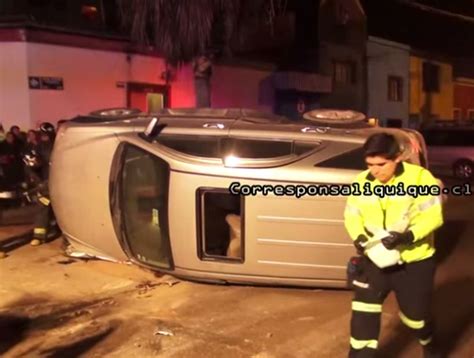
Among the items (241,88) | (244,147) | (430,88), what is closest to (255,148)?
(244,147)

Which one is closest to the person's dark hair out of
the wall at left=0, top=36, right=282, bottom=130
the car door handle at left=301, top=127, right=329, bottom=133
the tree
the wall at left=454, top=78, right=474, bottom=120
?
the car door handle at left=301, top=127, right=329, bottom=133

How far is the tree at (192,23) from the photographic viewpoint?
10391mm

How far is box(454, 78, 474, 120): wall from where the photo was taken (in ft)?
106

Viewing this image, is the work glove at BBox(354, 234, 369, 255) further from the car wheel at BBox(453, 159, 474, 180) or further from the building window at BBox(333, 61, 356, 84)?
the building window at BBox(333, 61, 356, 84)

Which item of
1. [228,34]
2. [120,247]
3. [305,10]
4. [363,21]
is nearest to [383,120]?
[363,21]

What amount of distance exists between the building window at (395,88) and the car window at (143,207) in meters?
22.9

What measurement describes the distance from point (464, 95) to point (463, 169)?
19.2 meters

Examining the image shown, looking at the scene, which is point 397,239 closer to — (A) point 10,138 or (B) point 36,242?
(B) point 36,242

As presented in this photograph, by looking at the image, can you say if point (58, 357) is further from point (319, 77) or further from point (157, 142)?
point (319, 77)

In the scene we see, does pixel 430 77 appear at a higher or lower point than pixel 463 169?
higher

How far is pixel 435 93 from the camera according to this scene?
30.4 metres

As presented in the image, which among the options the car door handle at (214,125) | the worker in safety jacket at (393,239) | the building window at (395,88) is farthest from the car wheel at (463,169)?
the worker in safety jacket at (393,239)

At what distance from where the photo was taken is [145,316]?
5277mm

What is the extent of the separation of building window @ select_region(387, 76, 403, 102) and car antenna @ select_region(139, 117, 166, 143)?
2278 centimetres
